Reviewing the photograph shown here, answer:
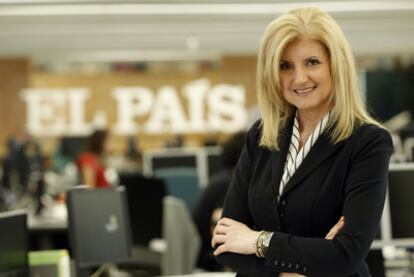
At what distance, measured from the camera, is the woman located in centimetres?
211

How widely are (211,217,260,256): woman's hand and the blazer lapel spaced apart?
6.9 inches

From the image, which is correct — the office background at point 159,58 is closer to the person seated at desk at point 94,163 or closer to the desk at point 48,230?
the person seated at desk at point 94,163

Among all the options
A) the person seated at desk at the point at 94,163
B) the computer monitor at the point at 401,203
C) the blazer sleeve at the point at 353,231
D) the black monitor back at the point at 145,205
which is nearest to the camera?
the blazer sleeve at the point at 353,231

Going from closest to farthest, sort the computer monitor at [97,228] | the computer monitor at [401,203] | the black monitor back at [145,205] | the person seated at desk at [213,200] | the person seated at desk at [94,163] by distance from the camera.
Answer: the computer monitor at [97,228] < the computer monitor at [401,203] < the person seated at desk at [213,200] < the black monitor back at [145,205] < the person seated at desk at [94,163]

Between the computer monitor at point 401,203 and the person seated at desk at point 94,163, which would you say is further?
the person seated at desk at point 94,163

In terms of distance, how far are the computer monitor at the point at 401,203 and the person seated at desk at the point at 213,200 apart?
1.61 meters

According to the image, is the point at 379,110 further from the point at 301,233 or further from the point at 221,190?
the point at 301,233

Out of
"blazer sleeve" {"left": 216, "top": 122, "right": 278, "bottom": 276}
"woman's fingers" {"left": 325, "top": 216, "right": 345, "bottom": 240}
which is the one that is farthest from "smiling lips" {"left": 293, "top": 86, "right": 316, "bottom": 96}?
"woman's fingers" {"left": 325, "top": 216, "right": 345, "bottom": 240}

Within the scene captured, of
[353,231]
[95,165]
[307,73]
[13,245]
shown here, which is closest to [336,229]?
[353,231]

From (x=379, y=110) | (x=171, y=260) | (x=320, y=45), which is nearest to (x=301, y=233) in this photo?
(x=320, y=45)

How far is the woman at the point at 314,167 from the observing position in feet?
6.91

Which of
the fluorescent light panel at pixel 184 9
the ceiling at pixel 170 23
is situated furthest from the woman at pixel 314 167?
the fluorescent light panel at pixel 184 9

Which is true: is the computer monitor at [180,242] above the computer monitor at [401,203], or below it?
below

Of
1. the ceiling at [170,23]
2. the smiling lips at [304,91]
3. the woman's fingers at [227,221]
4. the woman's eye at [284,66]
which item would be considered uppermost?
the ceiling at [170,23]
